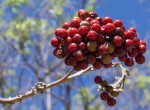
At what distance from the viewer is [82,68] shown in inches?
73.0

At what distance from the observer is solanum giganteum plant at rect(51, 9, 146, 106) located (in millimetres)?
1826

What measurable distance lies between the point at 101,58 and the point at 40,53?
777 cm

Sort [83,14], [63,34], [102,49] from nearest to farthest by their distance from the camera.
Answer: [102,49]
[63,34]
[83,14]

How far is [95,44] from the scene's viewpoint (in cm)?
181

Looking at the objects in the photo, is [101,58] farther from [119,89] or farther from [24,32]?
[24,32]

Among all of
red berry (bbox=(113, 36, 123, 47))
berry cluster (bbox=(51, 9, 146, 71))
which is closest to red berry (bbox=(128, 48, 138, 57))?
berry cluster (bbox=(51, 9, 146, 71))

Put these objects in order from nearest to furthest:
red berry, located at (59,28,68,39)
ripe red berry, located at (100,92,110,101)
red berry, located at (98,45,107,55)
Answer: red berry, located at (98,45,107,55), red berry, located at (59,28,68,39), ripe red berry, located at (100,92,110,101)

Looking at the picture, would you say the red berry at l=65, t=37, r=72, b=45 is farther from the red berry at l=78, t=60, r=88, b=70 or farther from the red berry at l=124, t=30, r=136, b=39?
the red berry at l=124, t=30, r=136, b=39

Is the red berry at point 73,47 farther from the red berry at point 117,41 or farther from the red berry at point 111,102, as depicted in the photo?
the red berry at point 111,102

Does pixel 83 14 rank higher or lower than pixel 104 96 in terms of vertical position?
higher

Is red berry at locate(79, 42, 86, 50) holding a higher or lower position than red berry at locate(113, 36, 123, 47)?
higher

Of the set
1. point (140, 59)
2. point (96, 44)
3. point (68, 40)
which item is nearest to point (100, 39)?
point (96, 44)

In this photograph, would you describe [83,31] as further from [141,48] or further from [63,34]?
[141,48]

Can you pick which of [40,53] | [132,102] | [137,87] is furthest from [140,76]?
[40,53]
